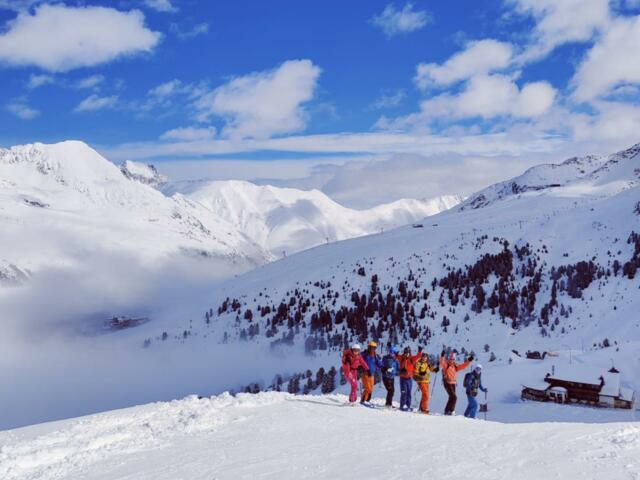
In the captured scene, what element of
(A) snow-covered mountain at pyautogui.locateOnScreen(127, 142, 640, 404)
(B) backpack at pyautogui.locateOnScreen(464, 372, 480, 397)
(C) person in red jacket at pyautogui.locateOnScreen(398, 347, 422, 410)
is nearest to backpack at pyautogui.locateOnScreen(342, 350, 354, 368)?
(C) person in red jacket at pyautogui.locateOnScreen(398, 347, 422, 410)

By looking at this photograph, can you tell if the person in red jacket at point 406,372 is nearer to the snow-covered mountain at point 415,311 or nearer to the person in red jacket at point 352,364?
the person in red jacket at point 352,364

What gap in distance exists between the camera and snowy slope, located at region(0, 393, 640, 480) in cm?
1314

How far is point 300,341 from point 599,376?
6216cm

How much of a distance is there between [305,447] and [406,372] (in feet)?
27.6

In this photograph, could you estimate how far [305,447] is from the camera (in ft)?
52.0

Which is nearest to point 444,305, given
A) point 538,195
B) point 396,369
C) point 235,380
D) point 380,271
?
point 380,271

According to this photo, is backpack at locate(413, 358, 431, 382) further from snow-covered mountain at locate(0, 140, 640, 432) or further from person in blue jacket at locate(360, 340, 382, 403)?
snow-covered mountain at locate(0, 140, 640, 432)

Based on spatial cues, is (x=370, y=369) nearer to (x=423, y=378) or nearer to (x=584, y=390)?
(x=423, y=378)

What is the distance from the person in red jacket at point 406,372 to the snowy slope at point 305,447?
189 centimetres

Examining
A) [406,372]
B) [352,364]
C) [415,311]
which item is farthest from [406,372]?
[415,311]

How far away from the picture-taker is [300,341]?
104812 millimetres

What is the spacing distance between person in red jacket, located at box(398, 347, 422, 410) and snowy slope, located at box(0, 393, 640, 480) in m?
1.89

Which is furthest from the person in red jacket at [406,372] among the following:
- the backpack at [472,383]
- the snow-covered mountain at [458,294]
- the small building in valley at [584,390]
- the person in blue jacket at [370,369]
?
the snow-covered mountain at [458,294]

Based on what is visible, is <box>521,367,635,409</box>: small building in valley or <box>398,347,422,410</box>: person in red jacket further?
<box>521,367,635,409</box>: small building in valley
